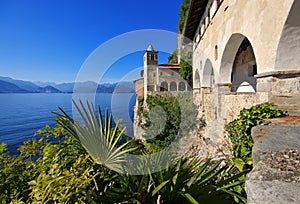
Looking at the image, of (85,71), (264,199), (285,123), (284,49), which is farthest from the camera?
(284,49)

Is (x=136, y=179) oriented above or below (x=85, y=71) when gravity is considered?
below

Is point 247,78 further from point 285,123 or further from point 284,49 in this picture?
point 285,123

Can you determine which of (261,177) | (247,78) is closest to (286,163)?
(261,177)

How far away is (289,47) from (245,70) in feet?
20.2

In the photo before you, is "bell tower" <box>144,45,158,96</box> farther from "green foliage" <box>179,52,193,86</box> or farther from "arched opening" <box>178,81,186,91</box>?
"green foliage" <box>179,52,193,86</box>

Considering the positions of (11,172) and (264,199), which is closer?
(264,199)

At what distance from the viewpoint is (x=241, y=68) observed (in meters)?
9.10

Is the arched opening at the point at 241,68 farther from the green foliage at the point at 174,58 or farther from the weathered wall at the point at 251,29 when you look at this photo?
the green foliage at the point at 174,58

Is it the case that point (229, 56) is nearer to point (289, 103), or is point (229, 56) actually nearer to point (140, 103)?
point (289, 103)

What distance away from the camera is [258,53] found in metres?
3.98

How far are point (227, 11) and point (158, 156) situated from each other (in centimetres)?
587

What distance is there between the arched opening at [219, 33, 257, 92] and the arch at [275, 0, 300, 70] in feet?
10.2

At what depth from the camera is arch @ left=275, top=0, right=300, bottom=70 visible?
3002 mm

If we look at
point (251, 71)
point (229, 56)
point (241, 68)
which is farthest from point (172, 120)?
point (229, 56)
